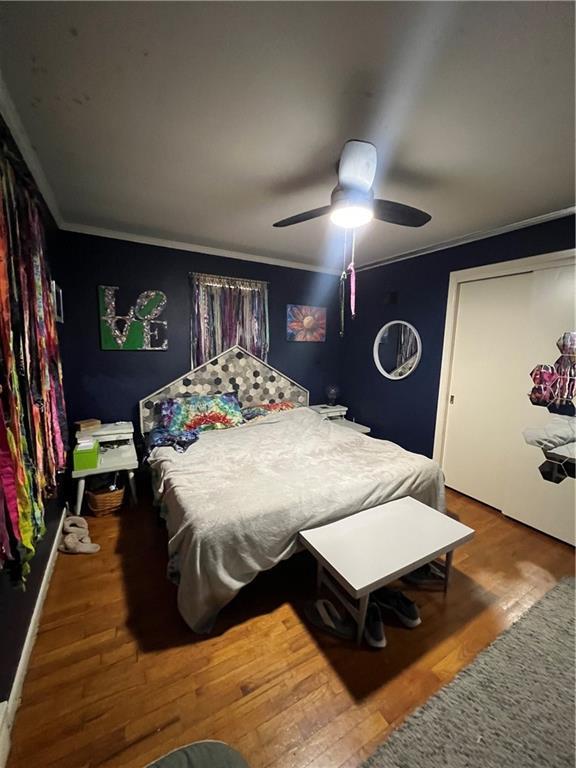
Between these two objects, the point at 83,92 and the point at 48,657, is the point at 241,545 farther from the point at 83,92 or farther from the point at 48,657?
the point at 83,92

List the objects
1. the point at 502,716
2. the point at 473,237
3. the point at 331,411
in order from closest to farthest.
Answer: the point at 502,716
the point at 473,237
the point at 331,411

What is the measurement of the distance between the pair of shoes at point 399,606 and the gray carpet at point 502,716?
0.27 metres

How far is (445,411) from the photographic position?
3.10 metres

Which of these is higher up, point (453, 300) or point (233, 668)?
point (453, 300)

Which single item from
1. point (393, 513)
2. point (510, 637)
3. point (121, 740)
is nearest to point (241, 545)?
point (121, 740)

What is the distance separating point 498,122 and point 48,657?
315 cm

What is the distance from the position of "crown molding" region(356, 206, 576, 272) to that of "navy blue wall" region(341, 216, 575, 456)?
40 mm

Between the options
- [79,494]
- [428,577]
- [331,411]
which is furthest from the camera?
[331,411]

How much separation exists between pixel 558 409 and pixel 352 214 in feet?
7.08

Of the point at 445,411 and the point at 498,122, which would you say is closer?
the point at 498,122

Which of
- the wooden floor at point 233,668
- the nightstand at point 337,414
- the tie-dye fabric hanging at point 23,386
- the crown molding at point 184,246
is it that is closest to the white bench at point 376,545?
the wooden floor at point 233,668

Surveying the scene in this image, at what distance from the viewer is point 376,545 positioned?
1553mm

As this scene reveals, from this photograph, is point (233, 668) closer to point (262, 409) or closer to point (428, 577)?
point (428, 577)

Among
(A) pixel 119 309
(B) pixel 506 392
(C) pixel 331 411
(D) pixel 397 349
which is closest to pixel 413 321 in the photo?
(D) pixel 397 349
